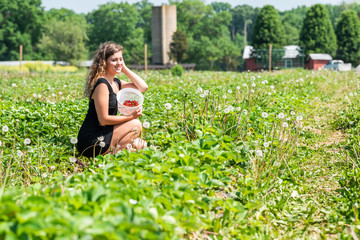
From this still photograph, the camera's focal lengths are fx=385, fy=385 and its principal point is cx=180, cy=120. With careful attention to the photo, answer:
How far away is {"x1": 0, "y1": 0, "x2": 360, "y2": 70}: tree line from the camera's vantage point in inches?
1666

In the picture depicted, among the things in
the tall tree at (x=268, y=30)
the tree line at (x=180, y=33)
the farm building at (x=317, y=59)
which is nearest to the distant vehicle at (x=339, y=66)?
the farm building at (x=317, y=59)

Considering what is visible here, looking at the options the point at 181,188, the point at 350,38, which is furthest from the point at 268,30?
the point at 181,188

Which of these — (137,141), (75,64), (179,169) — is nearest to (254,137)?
(137,141)


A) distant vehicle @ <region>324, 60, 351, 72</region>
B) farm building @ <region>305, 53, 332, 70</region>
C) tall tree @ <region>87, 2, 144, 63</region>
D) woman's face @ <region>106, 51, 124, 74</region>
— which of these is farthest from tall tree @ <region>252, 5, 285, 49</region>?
woman's face @ <region>106, 51, 124, 74</region>

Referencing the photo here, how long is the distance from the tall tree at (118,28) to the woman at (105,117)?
193ft

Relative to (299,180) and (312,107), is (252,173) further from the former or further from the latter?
(312,107)

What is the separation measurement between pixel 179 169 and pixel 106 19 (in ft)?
226

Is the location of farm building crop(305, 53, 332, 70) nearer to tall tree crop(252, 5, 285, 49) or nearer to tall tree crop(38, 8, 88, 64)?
tall tree crop(252, 5, 285, 49)

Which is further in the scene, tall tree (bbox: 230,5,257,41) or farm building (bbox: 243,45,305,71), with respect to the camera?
tall tree (bbox: 230,5,257,41)

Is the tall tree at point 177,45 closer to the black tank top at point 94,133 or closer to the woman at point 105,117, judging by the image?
the woman at point 105,117

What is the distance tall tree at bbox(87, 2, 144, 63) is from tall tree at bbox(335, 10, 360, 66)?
102 ft

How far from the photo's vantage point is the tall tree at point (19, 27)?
61375 millimetres

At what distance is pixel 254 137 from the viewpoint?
420cm

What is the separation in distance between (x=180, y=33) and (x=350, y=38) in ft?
63.5
